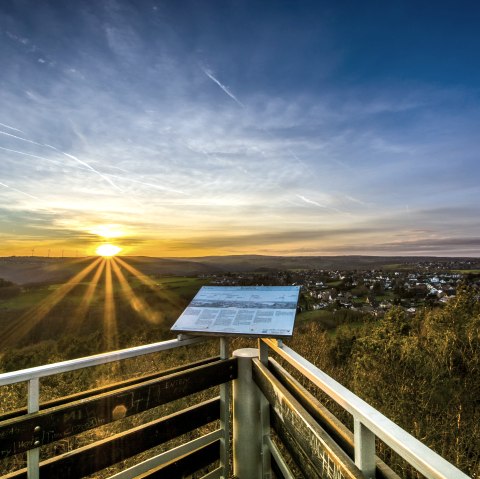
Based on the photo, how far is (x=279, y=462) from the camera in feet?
8.41

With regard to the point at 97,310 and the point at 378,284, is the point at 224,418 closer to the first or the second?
the point at 97,310

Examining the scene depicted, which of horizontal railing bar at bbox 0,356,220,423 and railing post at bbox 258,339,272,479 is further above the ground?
horizontal railing bar at bbox 0,356,220,423

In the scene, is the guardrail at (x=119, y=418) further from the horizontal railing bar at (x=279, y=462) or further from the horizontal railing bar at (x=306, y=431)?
the horizontal railing bar at (x=306, y=431)

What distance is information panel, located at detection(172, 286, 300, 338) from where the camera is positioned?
2561 millimetres

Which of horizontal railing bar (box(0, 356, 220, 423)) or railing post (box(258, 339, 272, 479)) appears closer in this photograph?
horizontal railing bar (box(0, 356, 220, 423))

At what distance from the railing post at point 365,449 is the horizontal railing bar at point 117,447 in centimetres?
159

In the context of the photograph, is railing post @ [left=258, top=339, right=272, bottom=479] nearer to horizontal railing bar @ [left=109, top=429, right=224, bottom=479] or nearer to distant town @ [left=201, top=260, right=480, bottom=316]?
horizontal railing bar @ [left=109, top=429, right=224, bottom=479]

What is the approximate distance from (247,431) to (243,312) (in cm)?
91

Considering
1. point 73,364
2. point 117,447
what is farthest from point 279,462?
point 73,364

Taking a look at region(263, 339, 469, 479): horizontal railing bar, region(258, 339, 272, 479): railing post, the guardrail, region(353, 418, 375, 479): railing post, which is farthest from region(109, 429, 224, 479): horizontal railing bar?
region(353, 418, 375, 479): railing post

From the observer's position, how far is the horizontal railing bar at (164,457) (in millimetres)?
2342

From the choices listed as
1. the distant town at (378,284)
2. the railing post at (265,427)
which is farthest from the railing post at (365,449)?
the distant town at (378,284)

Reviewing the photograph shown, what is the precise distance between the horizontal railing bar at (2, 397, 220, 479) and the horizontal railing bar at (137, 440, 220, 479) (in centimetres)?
24

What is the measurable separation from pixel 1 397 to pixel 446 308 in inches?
576
